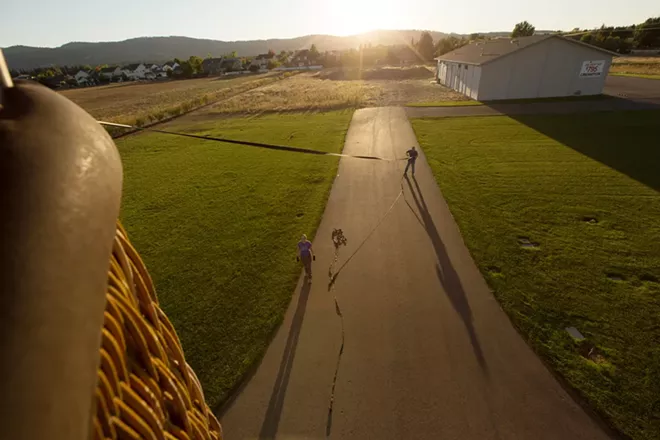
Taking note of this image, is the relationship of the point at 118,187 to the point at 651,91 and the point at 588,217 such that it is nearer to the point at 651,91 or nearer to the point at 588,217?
the point at 588,217

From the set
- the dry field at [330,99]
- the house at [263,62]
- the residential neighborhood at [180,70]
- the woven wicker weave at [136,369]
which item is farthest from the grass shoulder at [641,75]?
the house at [263,62]

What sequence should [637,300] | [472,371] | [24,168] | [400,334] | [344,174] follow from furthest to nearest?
[344,174], [637,300], [400,334], [472,371], [24,168]

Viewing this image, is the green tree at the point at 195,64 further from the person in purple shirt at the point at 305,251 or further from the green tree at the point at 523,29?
the person in purple shirt at the point at 305,251

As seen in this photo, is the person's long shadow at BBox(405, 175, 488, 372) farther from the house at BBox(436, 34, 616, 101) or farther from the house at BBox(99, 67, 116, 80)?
the house at BBox(99, 67, 116, 80)

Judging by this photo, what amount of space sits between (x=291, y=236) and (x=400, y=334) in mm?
5435

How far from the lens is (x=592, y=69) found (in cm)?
3347

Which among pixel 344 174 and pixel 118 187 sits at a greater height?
pixel 118 187

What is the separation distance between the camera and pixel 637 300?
816cm

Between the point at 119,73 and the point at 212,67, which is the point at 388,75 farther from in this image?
the point at 119,73

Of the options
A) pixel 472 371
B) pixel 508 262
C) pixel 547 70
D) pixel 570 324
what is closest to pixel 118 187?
pixel 472 371

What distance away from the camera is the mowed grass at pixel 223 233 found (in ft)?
25.5

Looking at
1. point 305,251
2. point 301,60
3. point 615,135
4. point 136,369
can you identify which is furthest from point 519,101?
point 301,60

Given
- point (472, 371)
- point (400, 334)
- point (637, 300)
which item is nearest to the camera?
point (472, 371)

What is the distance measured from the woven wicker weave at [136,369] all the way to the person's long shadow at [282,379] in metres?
5.29
